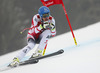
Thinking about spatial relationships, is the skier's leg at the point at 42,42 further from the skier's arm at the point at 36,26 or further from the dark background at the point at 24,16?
the dark background at the point at 24,16

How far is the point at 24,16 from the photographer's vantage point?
966 centimetres

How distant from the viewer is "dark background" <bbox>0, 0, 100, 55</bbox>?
9633mm

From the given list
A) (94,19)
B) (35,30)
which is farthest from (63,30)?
(35,30)

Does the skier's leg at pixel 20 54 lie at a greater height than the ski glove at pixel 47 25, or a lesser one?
lesser

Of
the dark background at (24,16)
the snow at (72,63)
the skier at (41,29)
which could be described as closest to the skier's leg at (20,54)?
the skier at (41,29)

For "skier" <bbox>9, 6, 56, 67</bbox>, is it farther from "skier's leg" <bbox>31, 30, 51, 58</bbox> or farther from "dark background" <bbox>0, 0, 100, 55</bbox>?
"dark background" <bbox>0, 0, 100, 55</bbox>

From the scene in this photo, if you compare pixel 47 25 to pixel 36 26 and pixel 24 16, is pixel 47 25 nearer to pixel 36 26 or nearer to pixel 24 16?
pixel 36 26

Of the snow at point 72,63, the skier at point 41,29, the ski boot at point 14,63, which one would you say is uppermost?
the skier at point 41,29

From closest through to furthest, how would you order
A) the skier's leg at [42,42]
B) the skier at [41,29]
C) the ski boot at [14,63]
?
the ski boot at [14,63], the skier's leg at [42,42], the skier at [41,29]

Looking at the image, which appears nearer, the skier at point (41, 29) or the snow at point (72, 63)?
the snow at point (72, 63)

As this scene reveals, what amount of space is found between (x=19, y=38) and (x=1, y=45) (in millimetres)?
969

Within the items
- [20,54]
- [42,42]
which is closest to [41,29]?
[42,42]

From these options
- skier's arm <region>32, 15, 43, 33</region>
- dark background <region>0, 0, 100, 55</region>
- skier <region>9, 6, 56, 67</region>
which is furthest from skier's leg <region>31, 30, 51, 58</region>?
dark background <region>0, 0, 100, 55</region>

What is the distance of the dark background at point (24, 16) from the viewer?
9.63m
